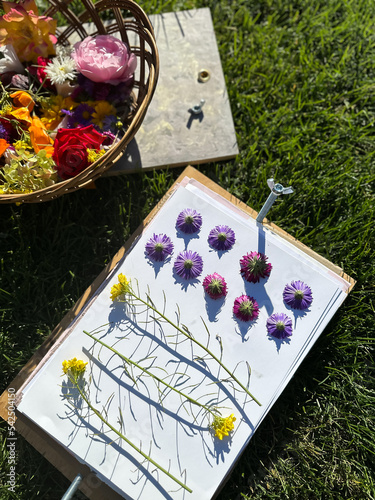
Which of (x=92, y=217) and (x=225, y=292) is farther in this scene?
(x=92, y=217)

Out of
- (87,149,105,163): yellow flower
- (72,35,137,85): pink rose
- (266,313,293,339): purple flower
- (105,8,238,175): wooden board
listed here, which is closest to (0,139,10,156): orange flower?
(87,149,105,163): yellow flower

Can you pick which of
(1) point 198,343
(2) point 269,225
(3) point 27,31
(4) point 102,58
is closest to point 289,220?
(2) point 269,225

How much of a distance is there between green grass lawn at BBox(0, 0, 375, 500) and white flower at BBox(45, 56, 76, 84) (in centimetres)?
44

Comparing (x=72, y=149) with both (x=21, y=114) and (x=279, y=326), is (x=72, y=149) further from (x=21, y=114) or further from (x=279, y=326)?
(x=279, y=326)

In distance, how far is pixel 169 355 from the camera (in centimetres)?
139

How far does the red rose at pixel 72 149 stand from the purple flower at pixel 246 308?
66 centimetres

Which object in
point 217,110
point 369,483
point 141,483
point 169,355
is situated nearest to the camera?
point 141,483

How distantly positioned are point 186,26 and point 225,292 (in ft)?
4.11

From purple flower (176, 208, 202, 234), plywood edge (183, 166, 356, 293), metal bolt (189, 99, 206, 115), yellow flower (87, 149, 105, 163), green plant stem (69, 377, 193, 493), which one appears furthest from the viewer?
metal bolt (189, 99, 206, 115)

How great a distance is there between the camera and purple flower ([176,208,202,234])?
147 centimetres

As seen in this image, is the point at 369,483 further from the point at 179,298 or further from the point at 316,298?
the point at 179,298

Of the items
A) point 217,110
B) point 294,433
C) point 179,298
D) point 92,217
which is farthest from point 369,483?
point 217,110

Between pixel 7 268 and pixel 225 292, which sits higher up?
pixel 225 292

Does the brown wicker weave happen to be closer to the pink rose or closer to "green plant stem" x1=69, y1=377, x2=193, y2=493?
the pink rose
